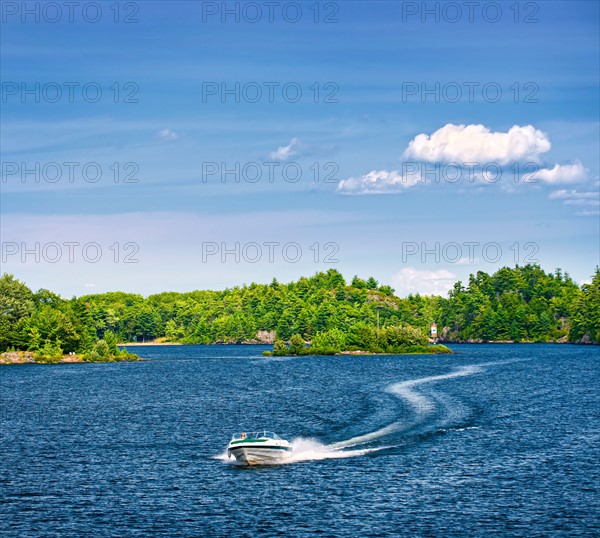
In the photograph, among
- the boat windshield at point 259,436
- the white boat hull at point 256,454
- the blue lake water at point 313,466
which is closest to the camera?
the blue lake water at point 313,466

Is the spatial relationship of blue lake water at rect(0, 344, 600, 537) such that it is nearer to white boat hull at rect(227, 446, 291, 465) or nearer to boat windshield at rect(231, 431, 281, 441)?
white boat hull at rect(227, 446, 291, 465)

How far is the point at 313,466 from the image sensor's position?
8150 centimetres

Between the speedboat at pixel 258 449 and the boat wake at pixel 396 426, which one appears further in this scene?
the boat wake at pixel 396 426

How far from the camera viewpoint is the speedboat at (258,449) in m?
81.6

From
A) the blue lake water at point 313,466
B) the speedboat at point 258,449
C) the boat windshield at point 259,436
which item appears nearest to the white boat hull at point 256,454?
the speedboat at point 258,449

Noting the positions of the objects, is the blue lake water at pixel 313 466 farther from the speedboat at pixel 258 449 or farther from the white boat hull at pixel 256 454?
the speedboat at pixel 258 449

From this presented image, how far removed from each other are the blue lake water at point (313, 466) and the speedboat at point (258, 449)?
134cm

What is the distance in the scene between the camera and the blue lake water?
61.1m

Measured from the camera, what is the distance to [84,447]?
306ft

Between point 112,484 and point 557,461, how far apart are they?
4201 centimetres

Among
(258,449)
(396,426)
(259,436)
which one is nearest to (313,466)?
(258,449)

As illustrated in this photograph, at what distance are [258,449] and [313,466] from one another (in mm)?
5518

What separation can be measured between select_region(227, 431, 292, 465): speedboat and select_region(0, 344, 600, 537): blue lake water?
1339mm

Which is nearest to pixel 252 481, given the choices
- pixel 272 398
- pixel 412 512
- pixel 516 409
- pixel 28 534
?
pixel 412 512
